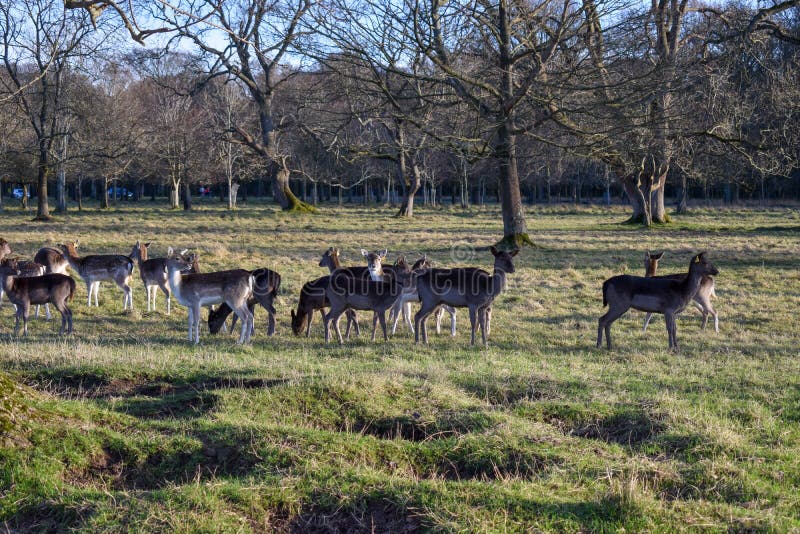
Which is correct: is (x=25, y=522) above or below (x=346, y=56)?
below

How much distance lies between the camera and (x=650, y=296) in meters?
11.3

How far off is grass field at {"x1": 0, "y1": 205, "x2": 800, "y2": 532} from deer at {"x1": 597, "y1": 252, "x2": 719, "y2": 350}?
428mm

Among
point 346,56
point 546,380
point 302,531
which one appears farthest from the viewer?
point 346,56

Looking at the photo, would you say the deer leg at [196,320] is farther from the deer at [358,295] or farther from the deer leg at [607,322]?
the deer leg at [607,322]

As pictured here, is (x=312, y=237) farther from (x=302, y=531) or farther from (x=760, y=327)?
(x=302, y=531)

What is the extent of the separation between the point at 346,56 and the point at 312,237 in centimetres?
1117

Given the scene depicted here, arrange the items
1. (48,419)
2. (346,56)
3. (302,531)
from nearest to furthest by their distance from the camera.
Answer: (302,531), (48,419), (346,56)

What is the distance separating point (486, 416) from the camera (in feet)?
21.5

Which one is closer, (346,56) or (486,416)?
(486,416)

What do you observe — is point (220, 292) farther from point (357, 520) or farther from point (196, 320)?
point (357, 520)

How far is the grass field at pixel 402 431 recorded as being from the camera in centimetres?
481

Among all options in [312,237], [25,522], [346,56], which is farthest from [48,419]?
[312,237]

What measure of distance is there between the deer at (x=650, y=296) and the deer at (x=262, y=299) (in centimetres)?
528

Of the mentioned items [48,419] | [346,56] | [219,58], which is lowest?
[48,419]
